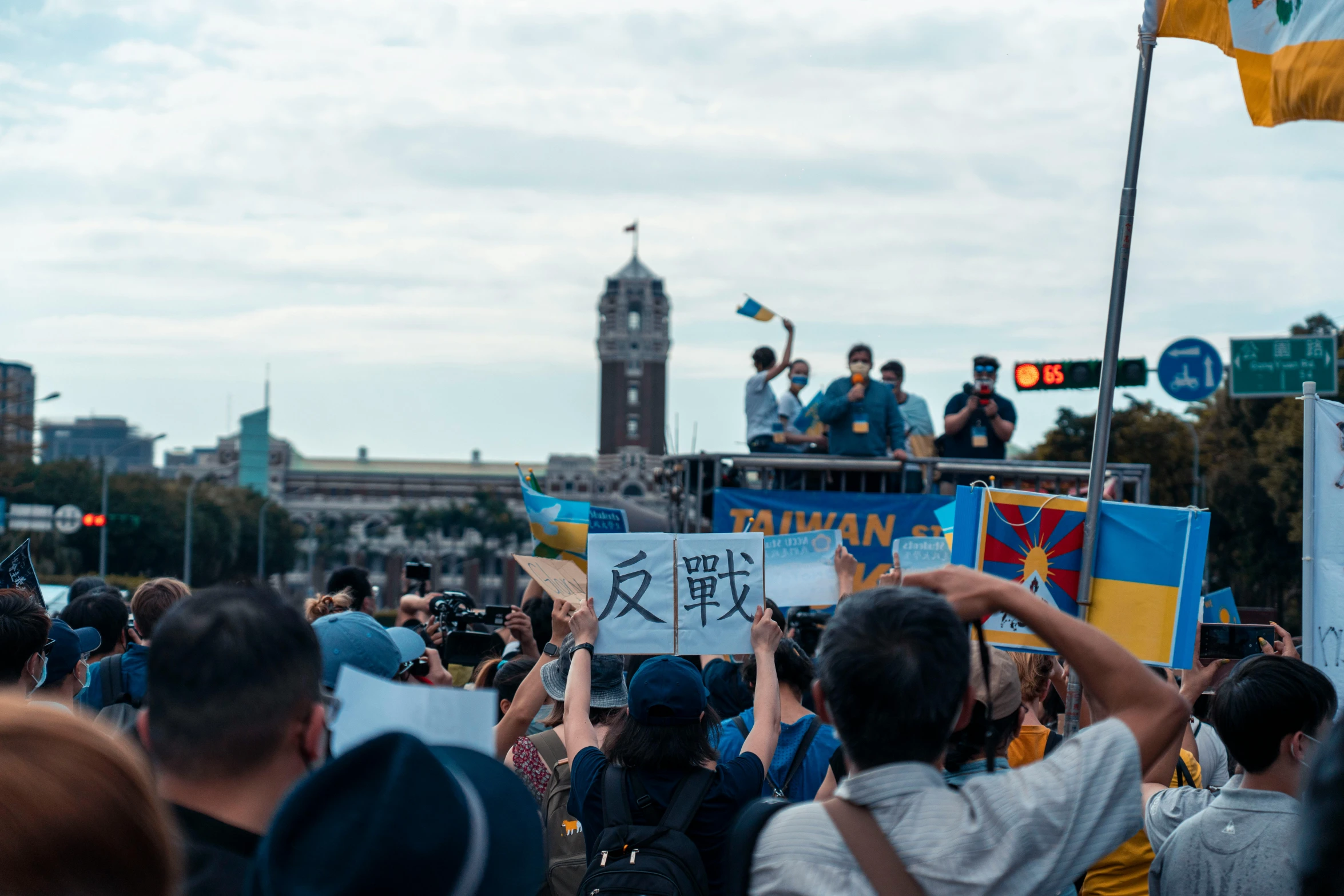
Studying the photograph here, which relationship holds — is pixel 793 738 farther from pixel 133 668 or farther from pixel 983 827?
pixel 133 668

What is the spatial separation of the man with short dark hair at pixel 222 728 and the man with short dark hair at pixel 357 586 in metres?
4.94

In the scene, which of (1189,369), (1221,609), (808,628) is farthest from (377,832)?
(1189,369)

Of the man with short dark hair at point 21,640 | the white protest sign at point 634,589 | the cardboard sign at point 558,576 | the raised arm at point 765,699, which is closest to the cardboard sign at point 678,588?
the white protest sign at point 634,589

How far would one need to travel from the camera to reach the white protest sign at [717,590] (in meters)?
5.25

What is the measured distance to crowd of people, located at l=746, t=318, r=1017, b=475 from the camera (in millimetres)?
10812

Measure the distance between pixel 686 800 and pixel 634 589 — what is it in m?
1.71

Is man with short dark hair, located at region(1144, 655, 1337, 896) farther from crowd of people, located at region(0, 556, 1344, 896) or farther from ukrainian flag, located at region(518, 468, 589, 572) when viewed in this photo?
ukrainian flag, located at region(518, 468, 589, 572)

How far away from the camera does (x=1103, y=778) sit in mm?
2189

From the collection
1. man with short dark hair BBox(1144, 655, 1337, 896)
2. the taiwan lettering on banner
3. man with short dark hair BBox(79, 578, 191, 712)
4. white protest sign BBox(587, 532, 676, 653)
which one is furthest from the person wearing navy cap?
the taiwan lettering on banner

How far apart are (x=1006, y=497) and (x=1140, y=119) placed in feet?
4.48

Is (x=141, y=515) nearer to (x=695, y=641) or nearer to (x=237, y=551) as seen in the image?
(x=237, y=551)

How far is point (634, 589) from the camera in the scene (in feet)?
17.2

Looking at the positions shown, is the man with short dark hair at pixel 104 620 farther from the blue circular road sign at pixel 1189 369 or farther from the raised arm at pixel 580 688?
the blue circular road sign at pixel 1189 369

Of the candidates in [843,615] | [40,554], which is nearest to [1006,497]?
[843,615]
